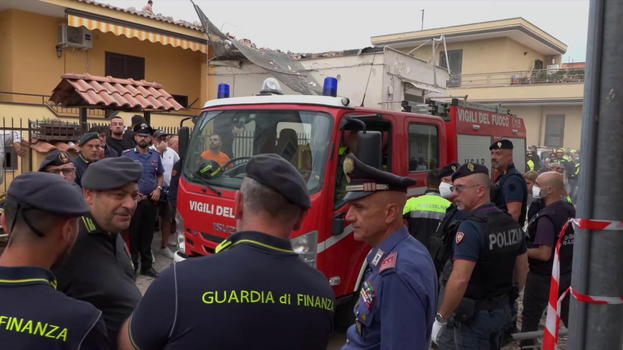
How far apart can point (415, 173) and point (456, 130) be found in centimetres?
143

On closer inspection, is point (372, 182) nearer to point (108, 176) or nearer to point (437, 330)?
point (108, 176)

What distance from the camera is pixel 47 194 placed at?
1462mm

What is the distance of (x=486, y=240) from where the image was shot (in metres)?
2.89

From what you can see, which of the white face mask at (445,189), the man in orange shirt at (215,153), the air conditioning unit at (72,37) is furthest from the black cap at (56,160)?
the air conditioning unit at (72,37)

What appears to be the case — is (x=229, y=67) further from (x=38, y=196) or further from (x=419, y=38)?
(x=419, y=38)

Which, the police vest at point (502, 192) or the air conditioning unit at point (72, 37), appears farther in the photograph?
the air conditioning unit at point (72, 37)

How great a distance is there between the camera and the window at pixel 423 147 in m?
4.92

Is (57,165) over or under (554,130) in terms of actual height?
under

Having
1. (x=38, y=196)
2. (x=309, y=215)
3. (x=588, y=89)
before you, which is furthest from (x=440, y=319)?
(x=38, y=196)

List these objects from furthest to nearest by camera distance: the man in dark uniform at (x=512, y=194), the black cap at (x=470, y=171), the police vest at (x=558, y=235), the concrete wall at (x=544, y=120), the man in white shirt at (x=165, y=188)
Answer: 1. the concrete wall at (x=544, y=120)
2. the man in white shirt at (x=165, y=188)
3. the man in dark uniform at (x=512, y=194)
4. the police vest at (x=558, y=235)
5. the black cap at (x=470, y=171)

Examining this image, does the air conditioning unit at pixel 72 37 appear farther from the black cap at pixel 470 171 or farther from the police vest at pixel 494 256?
the police vest at pixel 494 256

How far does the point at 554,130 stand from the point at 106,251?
26.6m

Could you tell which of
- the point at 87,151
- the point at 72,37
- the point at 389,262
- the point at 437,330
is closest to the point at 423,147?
the point at 437,330

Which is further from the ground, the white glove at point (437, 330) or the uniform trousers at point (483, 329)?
the uniform trousers at point (483, 329)
